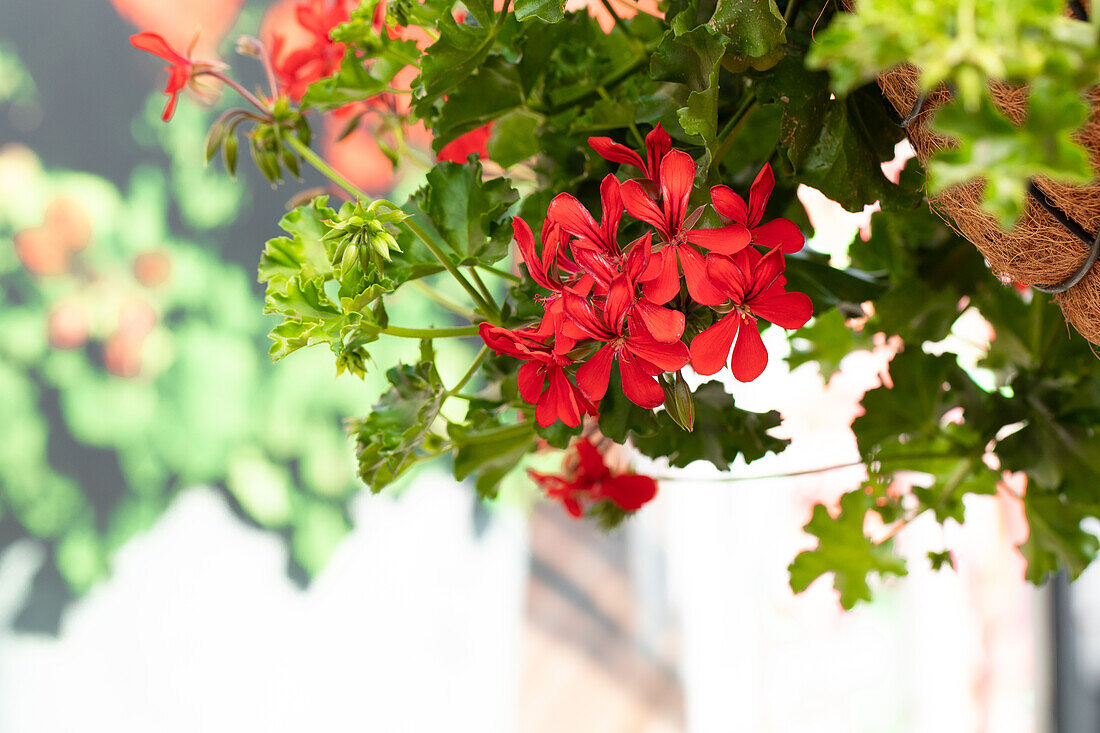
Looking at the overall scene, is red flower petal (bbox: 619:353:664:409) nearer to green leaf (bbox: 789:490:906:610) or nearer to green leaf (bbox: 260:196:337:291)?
green leaf (bbox: 260:196:337:291)

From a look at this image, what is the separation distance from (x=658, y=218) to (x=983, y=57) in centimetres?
13

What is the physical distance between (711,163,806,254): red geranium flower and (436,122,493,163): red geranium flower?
0.22 metres

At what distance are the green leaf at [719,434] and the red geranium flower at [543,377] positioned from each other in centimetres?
11

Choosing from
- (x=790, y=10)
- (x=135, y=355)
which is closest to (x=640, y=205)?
(x=790, y=10)

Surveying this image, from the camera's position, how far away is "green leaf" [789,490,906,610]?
485 mm

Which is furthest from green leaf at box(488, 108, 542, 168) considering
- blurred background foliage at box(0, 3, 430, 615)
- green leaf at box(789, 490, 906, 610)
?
blurred background foliage at box(0, 3, 430, 615)

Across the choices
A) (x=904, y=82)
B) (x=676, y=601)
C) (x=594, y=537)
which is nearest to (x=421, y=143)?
(x=594, y=537)

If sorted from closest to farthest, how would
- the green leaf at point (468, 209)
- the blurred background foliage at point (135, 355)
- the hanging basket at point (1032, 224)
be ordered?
the hanging basket at point (1032, 224) < the green leaf at point (468, 209) < the blurred background foliage at point (135, 355)

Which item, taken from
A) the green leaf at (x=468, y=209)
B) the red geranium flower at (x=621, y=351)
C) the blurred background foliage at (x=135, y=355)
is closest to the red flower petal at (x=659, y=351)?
the red geranium flower at (x=621, y=351)

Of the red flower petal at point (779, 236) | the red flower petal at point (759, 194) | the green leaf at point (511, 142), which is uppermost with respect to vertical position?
the green leaf at point (511, 142)

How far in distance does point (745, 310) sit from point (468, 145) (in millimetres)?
264

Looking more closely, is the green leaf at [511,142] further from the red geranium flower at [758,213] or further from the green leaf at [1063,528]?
the green leaf at [1063,528]

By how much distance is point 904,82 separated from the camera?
0.90ft

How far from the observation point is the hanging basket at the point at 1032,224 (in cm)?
25
